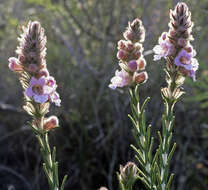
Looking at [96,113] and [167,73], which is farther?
[96,113]

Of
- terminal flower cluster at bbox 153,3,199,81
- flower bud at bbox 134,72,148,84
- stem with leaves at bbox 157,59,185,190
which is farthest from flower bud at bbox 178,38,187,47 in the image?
flower bud at bbox 134,72,148,84

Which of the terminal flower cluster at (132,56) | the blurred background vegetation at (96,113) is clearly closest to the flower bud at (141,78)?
the terminal flower cluster at (132,56)

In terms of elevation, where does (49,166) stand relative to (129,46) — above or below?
below

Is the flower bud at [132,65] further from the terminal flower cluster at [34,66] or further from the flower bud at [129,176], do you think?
the flower bud at [129,176]

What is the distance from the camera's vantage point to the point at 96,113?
3.87m

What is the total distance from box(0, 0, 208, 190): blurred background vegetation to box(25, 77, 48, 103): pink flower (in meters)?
2.05

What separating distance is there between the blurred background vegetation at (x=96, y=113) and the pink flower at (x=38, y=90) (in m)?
2.05

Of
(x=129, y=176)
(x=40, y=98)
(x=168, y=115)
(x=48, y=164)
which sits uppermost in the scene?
(x=40, y=98)

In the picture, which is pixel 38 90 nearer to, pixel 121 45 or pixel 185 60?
pixel 121 45

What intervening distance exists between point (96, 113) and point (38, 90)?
88.6 inches

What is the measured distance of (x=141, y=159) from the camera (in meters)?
1.90

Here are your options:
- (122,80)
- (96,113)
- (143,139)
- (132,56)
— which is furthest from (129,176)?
(96,113)

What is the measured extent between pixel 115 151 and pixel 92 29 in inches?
83.3

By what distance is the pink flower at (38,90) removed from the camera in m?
1.63
